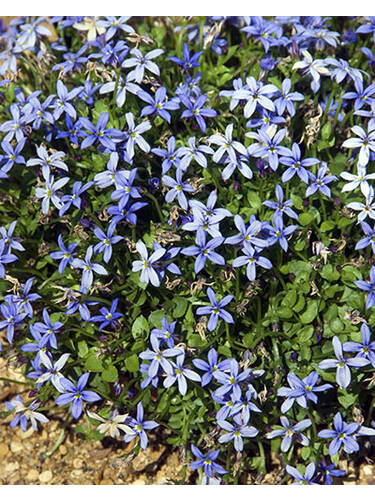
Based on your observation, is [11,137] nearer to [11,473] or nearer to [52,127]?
[52,127]

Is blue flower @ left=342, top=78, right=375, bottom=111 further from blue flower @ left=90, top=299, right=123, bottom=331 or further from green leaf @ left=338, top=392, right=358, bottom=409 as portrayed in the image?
blue flower @ left=90, top=299, right=123, bottom=331

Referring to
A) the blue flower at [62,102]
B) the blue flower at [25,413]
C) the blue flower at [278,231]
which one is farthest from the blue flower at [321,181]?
the blue flower at [25,413]

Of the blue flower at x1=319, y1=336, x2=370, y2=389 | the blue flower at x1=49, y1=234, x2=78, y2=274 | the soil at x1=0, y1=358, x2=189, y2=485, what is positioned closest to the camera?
the blue flower at x1=319, y1=336, x2=370, y2=389

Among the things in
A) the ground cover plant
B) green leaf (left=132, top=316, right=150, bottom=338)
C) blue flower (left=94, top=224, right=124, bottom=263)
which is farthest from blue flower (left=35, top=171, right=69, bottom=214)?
green leaf (left=132, top=316, right=150, bottom=338)

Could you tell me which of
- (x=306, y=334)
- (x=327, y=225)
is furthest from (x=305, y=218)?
(x=306, y=334)

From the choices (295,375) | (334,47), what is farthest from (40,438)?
(334,47)

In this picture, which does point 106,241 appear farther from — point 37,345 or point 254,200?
point 254,200

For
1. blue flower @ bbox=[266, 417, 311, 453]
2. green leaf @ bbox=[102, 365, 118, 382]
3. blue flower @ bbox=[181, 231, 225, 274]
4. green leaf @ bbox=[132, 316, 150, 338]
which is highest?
blue flower @ bbox=[181, 231, 225, 274]

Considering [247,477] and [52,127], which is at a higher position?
[52,127]
